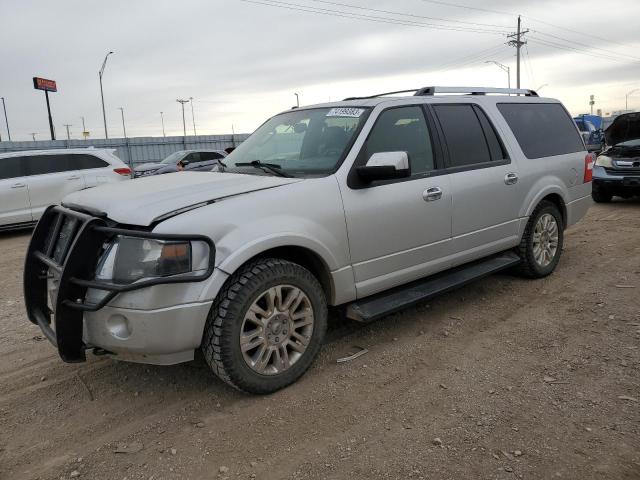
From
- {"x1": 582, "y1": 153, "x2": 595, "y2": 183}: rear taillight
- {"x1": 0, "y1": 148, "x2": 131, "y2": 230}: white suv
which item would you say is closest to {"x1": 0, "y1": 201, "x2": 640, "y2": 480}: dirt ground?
{"x1": 582, "y1": 153, "x2": 595, "y2": 183}: rear taillight

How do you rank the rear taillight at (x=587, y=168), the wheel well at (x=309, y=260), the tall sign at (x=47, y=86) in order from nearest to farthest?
the wheel well at (x=309, y=260), the rear taillight at (x=587, y=168), the tall sign at (x=47, y=86)

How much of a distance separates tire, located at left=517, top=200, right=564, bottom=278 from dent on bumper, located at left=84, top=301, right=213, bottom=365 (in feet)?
11.6

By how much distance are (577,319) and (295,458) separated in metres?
2.87

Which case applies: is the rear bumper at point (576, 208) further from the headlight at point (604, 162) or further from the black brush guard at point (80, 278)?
the headlight at point (604, 162)

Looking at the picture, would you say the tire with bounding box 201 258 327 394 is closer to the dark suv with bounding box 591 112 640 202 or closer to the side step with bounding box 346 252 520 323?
the side step with bounding box 346 252 520 323

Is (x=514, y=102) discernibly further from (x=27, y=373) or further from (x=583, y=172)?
(x=27, y=373)

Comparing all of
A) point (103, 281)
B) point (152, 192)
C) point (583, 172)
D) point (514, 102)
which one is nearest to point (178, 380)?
point (103, 281)

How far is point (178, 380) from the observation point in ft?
12.0

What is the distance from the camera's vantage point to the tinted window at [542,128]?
17.2 feet

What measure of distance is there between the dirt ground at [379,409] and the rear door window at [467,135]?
136cm

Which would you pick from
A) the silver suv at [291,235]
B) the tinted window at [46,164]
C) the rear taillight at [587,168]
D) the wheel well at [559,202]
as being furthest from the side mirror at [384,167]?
the tinted window at [46,164]

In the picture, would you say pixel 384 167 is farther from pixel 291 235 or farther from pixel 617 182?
pixel 617 182

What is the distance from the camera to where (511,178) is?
194 inches

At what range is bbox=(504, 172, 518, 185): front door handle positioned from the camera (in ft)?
16.0
